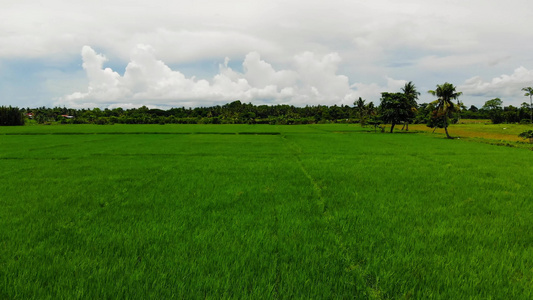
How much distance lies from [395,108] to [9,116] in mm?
100227

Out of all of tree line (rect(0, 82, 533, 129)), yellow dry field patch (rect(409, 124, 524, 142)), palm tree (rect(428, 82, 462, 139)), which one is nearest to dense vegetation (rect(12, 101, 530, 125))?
tree line (rect(0, 82, 533, 129))

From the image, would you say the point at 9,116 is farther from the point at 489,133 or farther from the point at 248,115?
the point at 489,133

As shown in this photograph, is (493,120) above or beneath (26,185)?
above

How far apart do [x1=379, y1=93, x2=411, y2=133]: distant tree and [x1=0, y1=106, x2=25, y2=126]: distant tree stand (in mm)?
98052

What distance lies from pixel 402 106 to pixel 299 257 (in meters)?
51.0

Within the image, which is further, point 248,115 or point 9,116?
point 248,115

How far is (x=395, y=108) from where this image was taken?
47.3 metres

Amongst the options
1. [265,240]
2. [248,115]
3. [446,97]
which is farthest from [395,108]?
[248,115]

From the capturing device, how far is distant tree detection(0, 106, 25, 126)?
239ft

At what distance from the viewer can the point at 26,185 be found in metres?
8.61

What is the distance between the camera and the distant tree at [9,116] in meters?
72.8

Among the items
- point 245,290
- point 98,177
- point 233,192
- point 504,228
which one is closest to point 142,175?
point 98,177

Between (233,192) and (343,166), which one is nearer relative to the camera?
(233,192)

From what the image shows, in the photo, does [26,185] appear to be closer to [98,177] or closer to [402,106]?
[98,177]
